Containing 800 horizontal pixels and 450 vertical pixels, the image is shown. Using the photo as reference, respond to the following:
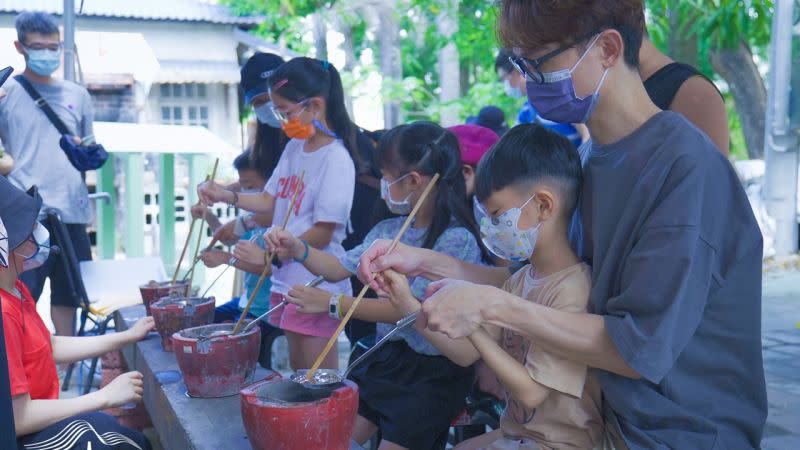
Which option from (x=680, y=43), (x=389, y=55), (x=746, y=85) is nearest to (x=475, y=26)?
(x=389, y=55)

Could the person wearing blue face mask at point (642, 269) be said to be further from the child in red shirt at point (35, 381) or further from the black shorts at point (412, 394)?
the child in red shirt at point (35, 381)

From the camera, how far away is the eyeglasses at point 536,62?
1.54 metres

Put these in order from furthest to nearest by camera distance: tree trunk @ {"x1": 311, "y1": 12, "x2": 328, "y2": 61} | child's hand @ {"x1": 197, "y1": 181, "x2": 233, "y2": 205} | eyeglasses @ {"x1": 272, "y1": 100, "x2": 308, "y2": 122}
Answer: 1. tree trunk @ {"x1": 311, "y1": 12, "x2": 328, "y2": 61}
2. child's hand @ {"x1": 197, "y1": 181, "x2": 233, "y2": 205}
3. eyeglasses @ {"x1": 272, "y1": 100, "x2": 308, "y2": 122}

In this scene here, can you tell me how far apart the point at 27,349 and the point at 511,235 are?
4.48 ft

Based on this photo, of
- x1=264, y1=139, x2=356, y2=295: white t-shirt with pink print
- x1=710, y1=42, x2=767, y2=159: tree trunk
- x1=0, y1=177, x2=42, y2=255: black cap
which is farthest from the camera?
x1=710, y1=42, x2=767, y2=159: tree trunk

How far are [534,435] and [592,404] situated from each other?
0.48 ft

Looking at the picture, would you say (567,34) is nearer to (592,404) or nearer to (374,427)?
(592,404)

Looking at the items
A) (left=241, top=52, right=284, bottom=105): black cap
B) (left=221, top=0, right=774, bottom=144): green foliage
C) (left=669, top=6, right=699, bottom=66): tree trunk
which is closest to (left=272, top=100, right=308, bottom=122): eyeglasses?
(left=241, top=52, right=284, bottom=105): black cap

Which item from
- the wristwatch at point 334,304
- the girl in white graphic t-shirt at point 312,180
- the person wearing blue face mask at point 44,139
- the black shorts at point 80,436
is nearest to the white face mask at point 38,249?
the black shorts at point 80,436

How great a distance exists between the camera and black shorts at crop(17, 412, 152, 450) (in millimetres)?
2002

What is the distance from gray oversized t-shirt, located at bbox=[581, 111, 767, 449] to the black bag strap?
357cm

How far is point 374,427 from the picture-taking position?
2344 millimetres

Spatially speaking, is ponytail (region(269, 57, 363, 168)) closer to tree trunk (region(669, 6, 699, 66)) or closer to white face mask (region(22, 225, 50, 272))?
white face mask (region(22, 225, 50, 272))

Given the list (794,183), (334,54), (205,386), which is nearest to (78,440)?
(205,386)
